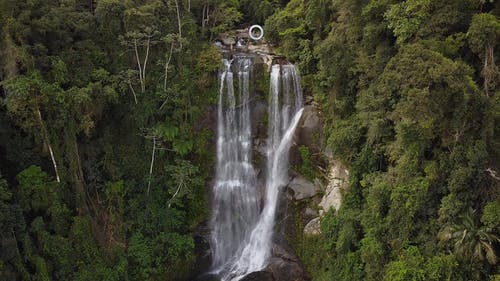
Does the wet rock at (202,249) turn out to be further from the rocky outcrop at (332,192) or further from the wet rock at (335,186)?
the wet rock at (335,186)

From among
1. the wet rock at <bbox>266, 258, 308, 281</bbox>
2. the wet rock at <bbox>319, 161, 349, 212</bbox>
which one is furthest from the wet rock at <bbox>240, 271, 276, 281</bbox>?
the wet rock at <bbox>319, 161, 349, 212</bbox>

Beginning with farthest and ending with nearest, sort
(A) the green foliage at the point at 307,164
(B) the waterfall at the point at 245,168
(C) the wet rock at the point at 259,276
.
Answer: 1. (B) the waterfall at the point at 245,168
2. (A) the green foliage at the point at 307,164
3. (C) the wet rock at the point at 259,276

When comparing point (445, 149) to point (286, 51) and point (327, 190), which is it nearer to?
point (327, 190)

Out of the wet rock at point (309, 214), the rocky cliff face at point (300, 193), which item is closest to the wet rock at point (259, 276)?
the rocky cliff face at point (300, 193)

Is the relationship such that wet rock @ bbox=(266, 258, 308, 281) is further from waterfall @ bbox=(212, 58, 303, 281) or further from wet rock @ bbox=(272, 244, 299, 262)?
waterfall @ bbox=(212, 58, 303, 281)

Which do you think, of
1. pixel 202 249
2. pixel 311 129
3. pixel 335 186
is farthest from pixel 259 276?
pixel 311 129

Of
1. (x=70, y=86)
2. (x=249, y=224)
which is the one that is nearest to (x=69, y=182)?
(x=70, y=86)
